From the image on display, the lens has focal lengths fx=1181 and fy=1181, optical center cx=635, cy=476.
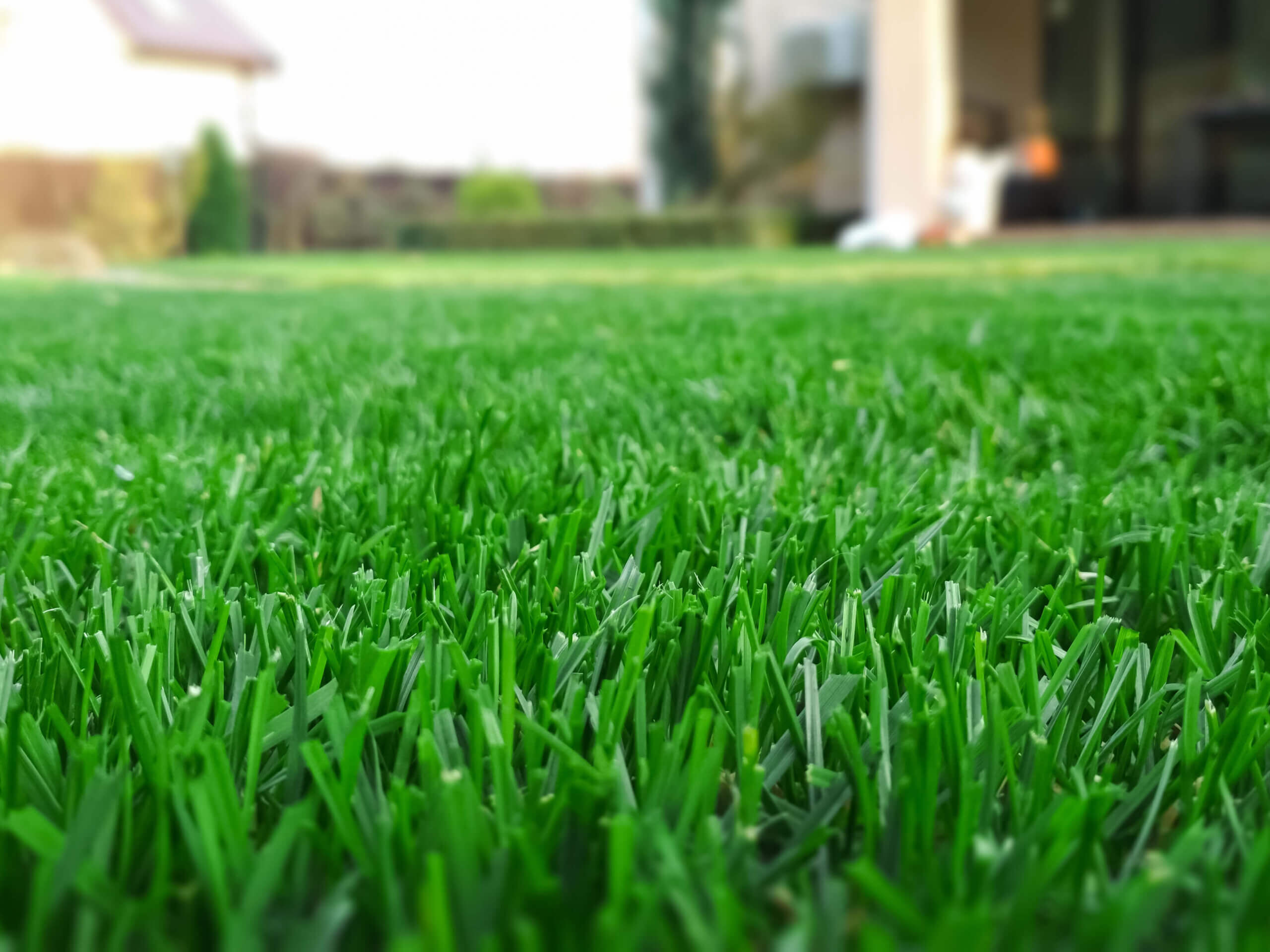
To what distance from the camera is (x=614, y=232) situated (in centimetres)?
1738

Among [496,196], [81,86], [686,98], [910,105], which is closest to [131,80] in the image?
[81,86]

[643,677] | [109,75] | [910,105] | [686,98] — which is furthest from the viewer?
[109,75]

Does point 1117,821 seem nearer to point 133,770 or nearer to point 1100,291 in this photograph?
point 133,770

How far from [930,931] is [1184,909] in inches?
5.8

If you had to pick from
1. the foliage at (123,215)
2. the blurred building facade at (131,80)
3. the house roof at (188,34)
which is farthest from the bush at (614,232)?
the house roof at (188,34)

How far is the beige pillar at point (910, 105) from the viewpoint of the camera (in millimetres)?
16438

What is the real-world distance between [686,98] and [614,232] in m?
5.12

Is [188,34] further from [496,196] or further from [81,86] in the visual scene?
[496,196]

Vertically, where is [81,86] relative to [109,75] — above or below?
below

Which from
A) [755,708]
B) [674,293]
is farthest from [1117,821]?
[674,293]

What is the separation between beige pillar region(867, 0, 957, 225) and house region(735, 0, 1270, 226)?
0.8 inches

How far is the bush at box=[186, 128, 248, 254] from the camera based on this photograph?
21.0 meters

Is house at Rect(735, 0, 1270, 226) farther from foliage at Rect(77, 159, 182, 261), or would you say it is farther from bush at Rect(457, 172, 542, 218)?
foliage at Rect(77, 159, 182, 261)

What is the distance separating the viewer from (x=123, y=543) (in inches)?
46.0
